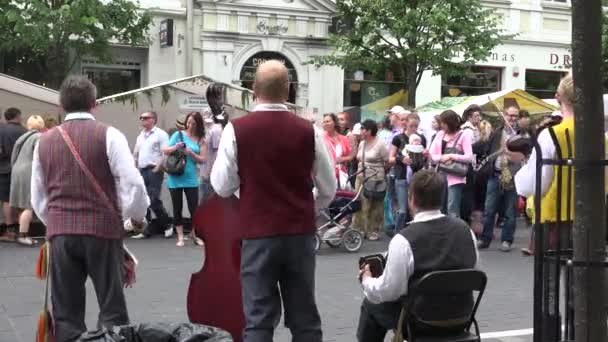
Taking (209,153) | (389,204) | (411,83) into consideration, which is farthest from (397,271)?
(411,83)

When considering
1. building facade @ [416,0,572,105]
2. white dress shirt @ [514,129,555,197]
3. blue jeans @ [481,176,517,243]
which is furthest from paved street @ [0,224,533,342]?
building facade @ [416,0,572,105]

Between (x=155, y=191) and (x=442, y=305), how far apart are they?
298 inches

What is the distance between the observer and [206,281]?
457 cm

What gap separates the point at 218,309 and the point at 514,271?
→ 192 inches

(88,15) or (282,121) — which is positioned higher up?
(88,15)

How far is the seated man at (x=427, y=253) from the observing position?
3822 mm

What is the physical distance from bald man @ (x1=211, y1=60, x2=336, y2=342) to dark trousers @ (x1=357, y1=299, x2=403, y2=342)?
319 millimetres

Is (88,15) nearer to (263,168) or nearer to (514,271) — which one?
(514,271)

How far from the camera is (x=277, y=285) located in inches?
163

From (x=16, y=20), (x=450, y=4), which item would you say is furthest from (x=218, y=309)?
(x=450, y=4)

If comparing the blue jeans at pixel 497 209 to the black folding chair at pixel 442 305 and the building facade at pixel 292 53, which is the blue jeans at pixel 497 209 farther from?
the building facade at pixel 292 53

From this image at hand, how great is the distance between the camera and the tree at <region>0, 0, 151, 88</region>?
53.6 feet

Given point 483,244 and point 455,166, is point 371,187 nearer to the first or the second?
point 455,166

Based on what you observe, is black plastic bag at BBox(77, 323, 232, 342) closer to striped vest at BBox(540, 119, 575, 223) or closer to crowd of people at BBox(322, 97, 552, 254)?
striped vest at BBox(540, 119, 575, 223)
